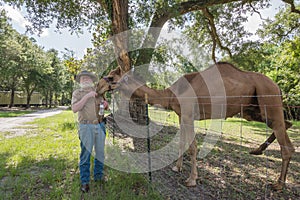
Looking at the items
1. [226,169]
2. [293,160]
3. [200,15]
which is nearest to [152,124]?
[226,169]

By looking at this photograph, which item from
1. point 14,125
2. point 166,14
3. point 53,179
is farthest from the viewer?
point 14,125

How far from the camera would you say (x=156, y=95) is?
3.56 metres

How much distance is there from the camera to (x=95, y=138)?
3.11 m

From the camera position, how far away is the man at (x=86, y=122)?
2.90m

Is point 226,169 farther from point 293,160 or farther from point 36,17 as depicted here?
point 36,17

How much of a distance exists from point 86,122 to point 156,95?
1312mm

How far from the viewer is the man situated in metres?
2.90

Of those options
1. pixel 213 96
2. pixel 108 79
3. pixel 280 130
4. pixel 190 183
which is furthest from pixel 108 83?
pixel 280 130

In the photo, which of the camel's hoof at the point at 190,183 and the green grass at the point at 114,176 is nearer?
the green grass at the point at 114,176

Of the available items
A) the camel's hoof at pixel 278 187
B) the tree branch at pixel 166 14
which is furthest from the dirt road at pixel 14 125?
the camel's hoof at pixel 278 187

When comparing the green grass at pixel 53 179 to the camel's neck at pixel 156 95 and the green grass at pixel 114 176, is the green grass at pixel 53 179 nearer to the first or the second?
the green grass at pixel 114 176

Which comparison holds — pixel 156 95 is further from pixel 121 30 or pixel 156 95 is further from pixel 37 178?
pixel 121 30

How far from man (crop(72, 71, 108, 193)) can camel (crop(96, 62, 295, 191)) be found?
1.31 ft

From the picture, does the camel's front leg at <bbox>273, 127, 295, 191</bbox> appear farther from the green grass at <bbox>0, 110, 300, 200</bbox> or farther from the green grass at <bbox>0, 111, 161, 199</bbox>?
the green grass at <bbox>0, 111, 161, 199</bbox>
